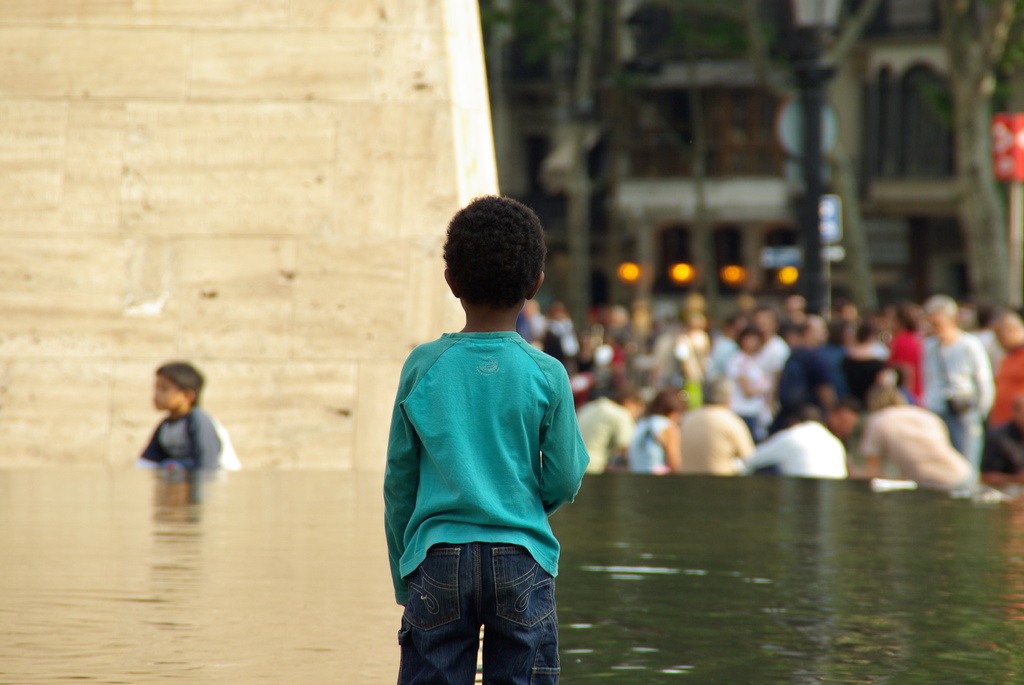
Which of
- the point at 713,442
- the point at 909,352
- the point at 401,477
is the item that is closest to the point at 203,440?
the point at 713,442

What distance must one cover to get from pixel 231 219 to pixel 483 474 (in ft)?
18.0

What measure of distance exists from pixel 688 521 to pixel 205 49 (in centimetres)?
370

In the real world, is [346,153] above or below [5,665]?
above

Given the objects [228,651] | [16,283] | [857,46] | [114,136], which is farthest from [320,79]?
[857,46]

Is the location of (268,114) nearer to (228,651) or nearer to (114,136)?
(114,136)

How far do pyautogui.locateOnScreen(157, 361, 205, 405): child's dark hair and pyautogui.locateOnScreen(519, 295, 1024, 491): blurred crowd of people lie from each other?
339 centimetres

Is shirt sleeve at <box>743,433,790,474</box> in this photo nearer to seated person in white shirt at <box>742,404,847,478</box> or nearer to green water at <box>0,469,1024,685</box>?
seated person in white shirt at <box>742,404,847,478</box>

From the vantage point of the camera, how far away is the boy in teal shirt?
A: 269 cm

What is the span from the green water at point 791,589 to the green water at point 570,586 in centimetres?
1

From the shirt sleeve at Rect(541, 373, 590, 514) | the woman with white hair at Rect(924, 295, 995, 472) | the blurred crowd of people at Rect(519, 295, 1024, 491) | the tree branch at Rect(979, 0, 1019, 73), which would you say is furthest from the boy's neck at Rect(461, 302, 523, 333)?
the tree branch at Rect(979, 0, 1019, 73)

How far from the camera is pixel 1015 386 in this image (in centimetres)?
1058

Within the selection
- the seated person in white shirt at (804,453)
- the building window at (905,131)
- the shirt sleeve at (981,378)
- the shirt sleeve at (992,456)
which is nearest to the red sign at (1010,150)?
the shirt sleeve at (981,378)

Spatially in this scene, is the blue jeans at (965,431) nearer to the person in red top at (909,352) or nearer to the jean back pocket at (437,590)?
the person in red top at (909,352)

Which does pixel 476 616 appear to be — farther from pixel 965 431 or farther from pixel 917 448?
pixel 965 431
